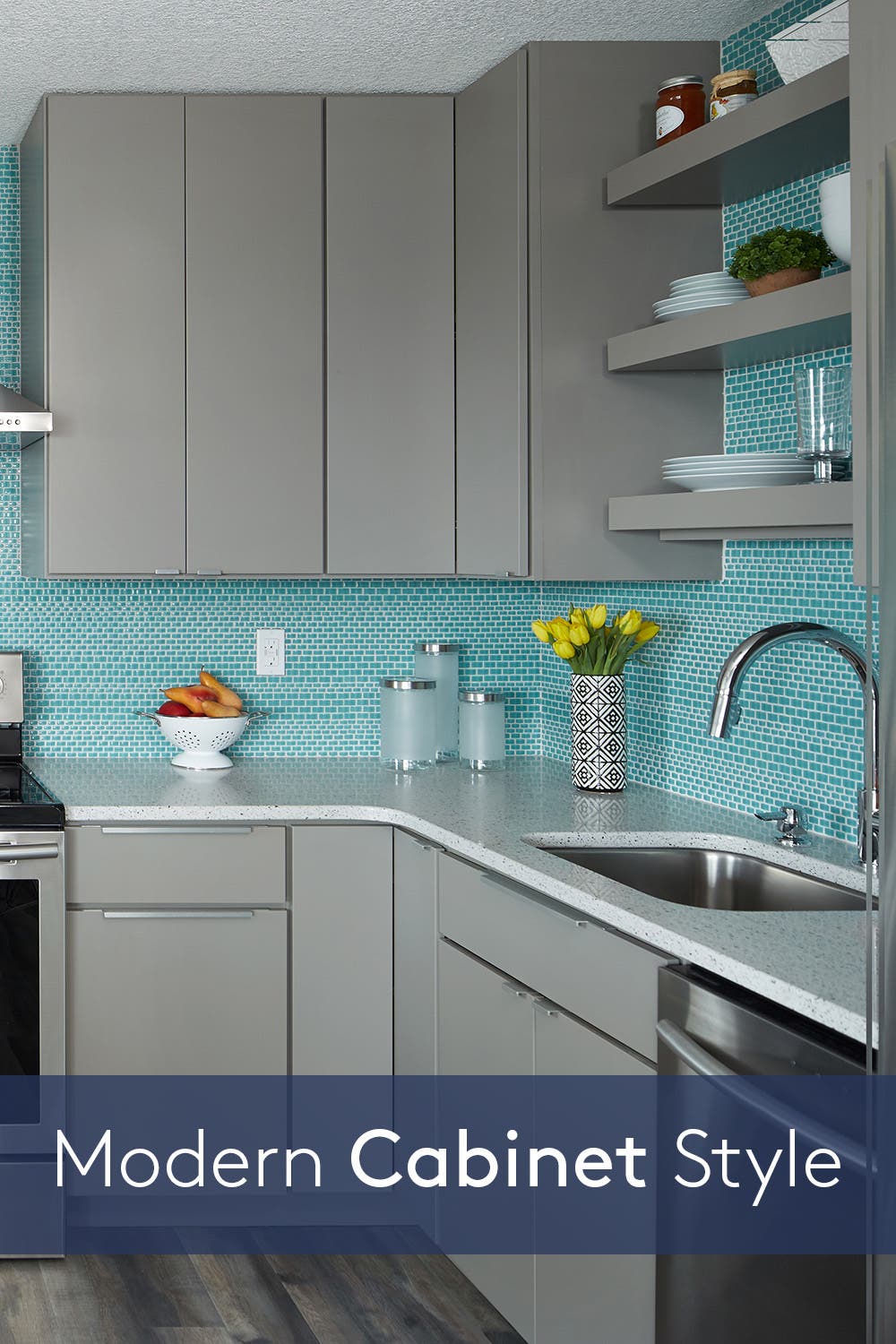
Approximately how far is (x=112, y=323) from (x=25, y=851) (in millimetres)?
1196

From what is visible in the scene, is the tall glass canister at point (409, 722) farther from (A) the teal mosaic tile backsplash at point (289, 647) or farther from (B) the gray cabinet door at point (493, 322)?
(B) the gray cabinet door at point (493, 322)

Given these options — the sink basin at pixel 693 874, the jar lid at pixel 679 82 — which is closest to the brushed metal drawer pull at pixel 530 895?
the sink basin at pixel 693 874

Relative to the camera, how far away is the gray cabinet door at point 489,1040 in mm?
2307

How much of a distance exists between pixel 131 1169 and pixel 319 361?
1818 mm

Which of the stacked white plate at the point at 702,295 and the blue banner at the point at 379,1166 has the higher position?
the stacked white plate at the point at 702,295

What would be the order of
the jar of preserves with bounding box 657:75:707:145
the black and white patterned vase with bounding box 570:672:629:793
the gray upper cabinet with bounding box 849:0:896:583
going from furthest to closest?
the black and white patterned vase with bounding box 570:672:629:793, the jar of preserves with bounding box 657:75:707:145, the gray upper cabinet with bounding box 849:0:896:583

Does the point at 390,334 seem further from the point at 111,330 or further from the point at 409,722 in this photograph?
the point at 409,722

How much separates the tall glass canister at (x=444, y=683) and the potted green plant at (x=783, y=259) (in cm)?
140

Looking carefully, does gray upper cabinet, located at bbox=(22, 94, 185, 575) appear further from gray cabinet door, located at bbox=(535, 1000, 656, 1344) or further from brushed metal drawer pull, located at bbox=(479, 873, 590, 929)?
gray cabinet door, located at bbox=(535, 1000, 656, 1344)

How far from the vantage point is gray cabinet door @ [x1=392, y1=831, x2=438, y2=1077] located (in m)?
2.72

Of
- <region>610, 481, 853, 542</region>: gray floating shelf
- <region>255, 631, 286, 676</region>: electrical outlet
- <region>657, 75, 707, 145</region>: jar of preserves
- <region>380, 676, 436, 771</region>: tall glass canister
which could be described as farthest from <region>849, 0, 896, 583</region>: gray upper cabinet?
<region>255, 631, 286, 676</region>: electrical outlet

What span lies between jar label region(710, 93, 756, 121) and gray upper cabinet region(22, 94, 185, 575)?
4.04ft

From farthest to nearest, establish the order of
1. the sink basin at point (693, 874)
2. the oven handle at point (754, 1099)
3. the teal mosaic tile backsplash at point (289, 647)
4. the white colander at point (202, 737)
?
the teal mosaic tile backsplash at point (289, 647), the white colander at point (202, 737), the sink basin at point (693, 874), the oven handle at point (754, 1099)

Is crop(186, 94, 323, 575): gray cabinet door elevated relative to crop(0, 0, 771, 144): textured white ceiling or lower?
lower
